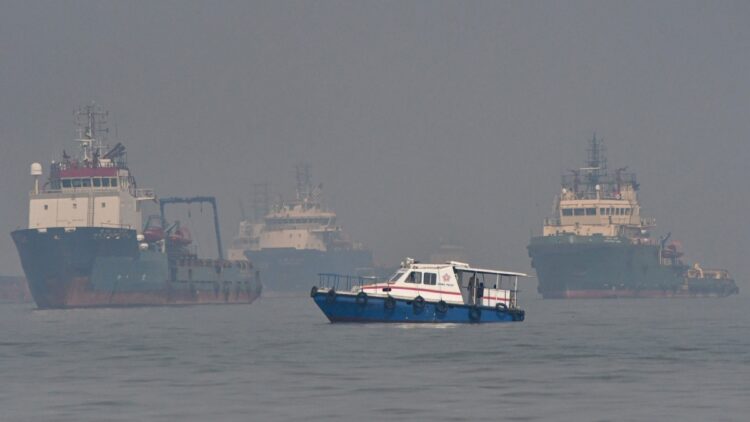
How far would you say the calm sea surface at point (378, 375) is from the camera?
3206 centimetres

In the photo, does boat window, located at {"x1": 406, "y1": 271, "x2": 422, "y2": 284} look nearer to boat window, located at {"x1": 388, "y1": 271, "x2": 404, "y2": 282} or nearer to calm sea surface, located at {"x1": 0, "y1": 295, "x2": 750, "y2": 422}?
boat window, located at {"x1": 388, "y1": 271, "x2": 404, "y2": 282}

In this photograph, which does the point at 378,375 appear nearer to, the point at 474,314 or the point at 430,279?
the point at 430,279

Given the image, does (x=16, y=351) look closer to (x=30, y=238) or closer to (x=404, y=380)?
(x=404, y=380)

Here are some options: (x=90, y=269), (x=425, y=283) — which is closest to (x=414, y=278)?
(x=425, y=283)

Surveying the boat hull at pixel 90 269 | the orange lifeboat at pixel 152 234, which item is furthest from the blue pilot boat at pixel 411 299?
the orange lifeboat at pixel 152 234

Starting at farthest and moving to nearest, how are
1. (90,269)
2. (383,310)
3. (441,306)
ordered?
(90,269), (441,306), (383,310)

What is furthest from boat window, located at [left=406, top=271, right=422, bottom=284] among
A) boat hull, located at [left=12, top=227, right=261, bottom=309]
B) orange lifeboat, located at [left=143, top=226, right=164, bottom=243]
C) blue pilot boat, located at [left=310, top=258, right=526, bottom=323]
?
orange lifeboat, located at [left=143, top=226, right=164, bottom=243]

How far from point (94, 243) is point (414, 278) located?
63590mm

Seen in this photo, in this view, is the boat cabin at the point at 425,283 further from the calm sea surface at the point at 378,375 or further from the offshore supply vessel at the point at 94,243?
the offshore supply vessel at the point at 94,243

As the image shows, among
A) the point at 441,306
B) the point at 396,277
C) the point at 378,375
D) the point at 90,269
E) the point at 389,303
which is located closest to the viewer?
the point at 378,375

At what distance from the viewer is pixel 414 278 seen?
69.7m

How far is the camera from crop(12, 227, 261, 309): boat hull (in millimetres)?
125500

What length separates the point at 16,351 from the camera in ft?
177

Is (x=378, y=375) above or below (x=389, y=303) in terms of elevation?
below
